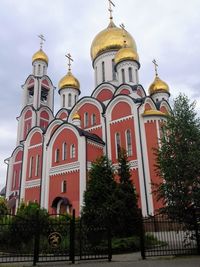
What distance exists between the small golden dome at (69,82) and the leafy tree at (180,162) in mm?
18718

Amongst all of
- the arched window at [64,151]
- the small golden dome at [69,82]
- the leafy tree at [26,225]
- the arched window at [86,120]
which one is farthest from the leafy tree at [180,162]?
the small golden dome at [69,82]

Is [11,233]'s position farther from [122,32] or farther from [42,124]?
[122,32]

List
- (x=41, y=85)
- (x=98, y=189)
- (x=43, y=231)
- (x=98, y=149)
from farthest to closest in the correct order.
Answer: (x=41, y=85)
(x=98, y=149)
(x=98, y=189)
(x=43, y=231)

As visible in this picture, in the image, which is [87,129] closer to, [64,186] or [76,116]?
[76,116]

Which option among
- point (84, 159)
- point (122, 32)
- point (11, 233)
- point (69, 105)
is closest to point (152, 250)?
point (11, 233)

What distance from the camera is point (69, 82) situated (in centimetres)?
2898

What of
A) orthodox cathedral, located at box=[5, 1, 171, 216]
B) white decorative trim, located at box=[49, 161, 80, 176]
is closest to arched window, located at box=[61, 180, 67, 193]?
orthodox cathedral, located at box=[5, 1, 171, 216]

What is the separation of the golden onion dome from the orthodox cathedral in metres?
0.09

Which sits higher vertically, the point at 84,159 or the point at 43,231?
the point at 84,159

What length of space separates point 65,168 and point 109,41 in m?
14.1

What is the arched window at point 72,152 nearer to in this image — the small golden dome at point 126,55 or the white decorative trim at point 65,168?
the white decorative trim at point 65,168

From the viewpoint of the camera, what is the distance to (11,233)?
1159 centimetres

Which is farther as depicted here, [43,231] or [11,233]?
[11,233]

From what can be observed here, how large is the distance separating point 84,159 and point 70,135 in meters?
2.57
